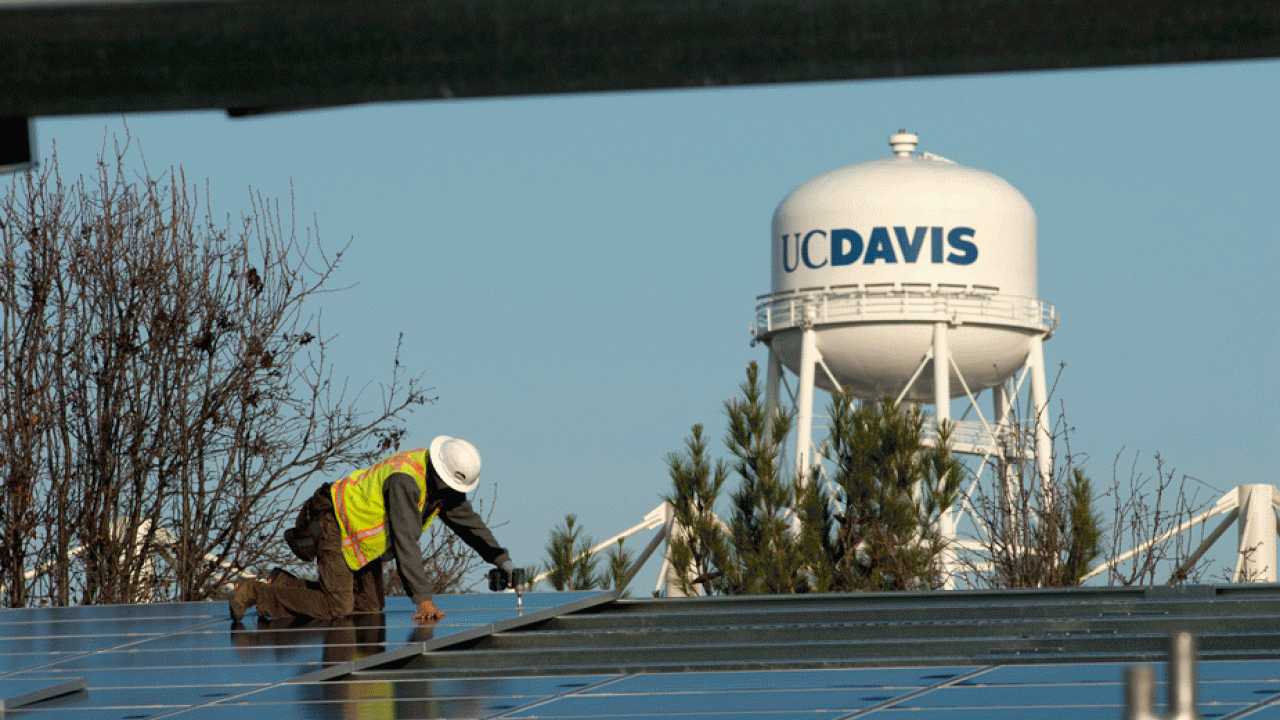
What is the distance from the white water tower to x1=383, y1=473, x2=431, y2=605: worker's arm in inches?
612

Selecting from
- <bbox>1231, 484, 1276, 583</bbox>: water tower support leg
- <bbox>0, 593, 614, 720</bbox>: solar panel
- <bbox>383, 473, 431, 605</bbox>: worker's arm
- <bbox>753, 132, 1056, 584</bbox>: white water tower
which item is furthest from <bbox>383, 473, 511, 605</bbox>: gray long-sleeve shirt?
<bbox>753, 132, 1056, 584</bbox>: white water tower

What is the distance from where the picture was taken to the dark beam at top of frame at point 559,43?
2854 mm

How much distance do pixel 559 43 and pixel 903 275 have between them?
22485mm

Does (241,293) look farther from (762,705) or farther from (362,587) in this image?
(762,705)

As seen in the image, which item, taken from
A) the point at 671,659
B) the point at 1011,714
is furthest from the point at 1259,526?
the point at 1011,714

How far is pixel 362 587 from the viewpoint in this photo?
10.5 meters

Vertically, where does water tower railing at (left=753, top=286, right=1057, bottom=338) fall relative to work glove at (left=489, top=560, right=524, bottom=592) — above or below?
above

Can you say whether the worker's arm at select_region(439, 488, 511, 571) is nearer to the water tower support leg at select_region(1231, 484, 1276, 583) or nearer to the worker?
the worker

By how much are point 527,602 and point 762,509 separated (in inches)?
399

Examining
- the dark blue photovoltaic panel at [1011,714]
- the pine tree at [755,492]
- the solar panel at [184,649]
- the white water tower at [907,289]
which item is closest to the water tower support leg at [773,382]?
the white water tower at [907,289]

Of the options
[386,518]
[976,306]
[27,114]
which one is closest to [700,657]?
[386,518]

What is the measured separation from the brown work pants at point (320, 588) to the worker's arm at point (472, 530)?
0.64 metres

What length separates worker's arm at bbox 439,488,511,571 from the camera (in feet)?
33.2

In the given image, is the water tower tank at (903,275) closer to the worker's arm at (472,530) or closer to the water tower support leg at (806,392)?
the water tower support leg at (806,392)
